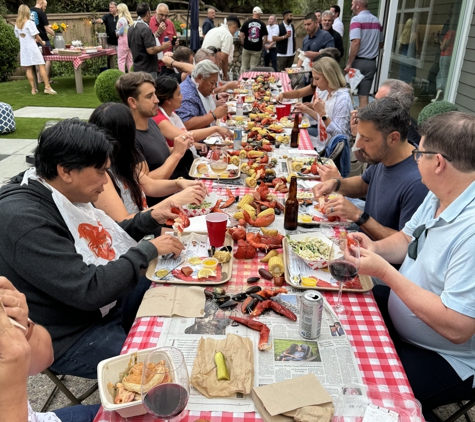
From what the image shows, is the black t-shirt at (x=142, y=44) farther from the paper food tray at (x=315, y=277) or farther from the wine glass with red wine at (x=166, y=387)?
the wine glass with red wine at (x=166, y=387)

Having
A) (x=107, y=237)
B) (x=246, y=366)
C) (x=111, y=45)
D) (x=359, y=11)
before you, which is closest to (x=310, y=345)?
(x=246, y=366)

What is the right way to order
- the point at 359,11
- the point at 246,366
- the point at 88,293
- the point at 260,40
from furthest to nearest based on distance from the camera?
the point at 260,40, the point at 359,11, the point at 88,293, the point at 246,366

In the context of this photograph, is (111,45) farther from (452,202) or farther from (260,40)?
(452,202)

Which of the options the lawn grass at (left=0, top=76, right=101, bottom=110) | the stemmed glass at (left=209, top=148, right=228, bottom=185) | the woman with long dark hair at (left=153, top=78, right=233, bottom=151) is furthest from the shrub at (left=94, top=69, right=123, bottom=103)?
the stemmed glass at (left=209, top=148, right=228, bottom=185)

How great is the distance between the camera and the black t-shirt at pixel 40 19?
12.3m

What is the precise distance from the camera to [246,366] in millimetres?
1550

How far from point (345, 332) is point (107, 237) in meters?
1.49

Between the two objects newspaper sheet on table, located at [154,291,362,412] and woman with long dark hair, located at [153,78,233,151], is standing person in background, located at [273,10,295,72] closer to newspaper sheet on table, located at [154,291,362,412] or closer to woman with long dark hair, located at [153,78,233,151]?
woman with long dark hair, located at [153,78,233,151]

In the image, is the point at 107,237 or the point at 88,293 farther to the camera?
the point at 107,237

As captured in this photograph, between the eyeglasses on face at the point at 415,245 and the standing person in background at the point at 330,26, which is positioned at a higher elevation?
the standing person in background at the point at 330,26

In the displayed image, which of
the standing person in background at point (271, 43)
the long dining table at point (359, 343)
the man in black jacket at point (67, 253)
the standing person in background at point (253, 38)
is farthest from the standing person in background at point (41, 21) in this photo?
the long dining table at point (359, 343)

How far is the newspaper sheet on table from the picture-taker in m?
1.46

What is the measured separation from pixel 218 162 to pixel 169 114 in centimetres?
161

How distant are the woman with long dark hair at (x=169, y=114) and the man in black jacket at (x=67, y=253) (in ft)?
8.08
